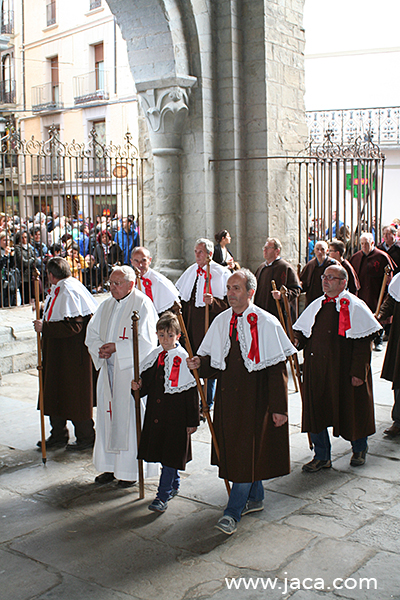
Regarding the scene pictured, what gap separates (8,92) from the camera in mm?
28734

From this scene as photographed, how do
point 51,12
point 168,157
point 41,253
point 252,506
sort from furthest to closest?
1. point 51,12
2. point 168,157
3. point 41,253
4. point 252,506

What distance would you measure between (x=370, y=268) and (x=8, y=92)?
23.8 meters

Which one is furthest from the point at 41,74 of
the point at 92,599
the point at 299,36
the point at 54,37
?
the point at 92,599

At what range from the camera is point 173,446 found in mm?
4301

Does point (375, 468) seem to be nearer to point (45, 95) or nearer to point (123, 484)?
point (123, 484)

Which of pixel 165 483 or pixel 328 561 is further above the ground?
pixel 165 483

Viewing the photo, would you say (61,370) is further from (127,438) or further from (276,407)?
(276,407)

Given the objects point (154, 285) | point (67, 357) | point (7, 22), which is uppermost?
point (7, 22)

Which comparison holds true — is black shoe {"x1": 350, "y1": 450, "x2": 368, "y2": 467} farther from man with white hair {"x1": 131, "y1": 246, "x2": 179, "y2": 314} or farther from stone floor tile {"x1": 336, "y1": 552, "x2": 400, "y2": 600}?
man with white hair {"x1": 131, "y1": 246, "x2": 179, "y2": 314}

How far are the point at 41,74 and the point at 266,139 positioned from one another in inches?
789

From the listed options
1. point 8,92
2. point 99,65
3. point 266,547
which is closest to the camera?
point 266,547

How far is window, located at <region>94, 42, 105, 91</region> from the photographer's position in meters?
24.9

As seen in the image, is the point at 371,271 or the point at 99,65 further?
the point at 99,65

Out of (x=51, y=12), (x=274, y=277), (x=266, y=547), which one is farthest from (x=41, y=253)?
(x=51, y=12)
